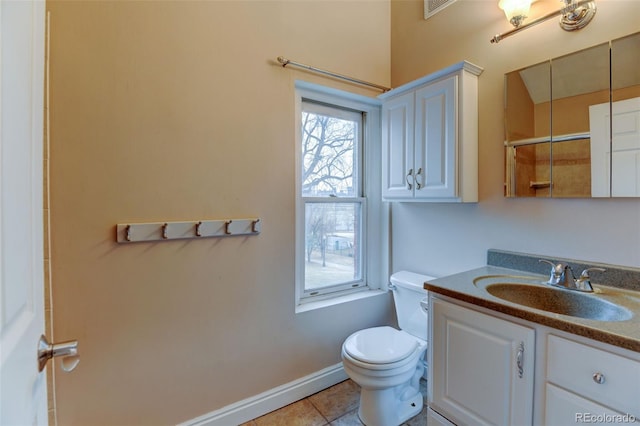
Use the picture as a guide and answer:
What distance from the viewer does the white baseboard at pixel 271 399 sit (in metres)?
1.57

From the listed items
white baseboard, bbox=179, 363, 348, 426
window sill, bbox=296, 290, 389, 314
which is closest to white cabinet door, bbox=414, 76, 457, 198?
window sill, bbox=296, 290, 389, 314

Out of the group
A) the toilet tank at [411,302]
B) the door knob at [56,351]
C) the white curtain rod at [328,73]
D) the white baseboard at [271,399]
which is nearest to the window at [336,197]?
the white curtain rod at [328,73]

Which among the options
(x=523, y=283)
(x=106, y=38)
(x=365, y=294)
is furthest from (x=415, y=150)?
(x=106, y=38)

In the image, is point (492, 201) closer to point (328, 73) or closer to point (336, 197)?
point (336, 197)

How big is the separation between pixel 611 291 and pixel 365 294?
1.32 m

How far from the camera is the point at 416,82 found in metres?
1.78

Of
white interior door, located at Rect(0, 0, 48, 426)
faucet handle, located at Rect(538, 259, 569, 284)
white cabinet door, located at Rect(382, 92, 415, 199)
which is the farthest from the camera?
white cabinet door, located at Rect(382, 92, 415, 199)

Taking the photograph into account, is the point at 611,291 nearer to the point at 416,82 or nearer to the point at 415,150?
the point at 415,150

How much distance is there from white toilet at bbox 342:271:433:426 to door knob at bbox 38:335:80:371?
3.95 feet

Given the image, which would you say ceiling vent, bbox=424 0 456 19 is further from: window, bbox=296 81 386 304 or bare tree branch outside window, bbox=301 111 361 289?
bare tree branch outside window, bbox=301 111 361 289

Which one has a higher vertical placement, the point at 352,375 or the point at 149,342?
the point at 149,342

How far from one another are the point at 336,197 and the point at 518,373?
4.58ft

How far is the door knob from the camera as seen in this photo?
1.90 ft

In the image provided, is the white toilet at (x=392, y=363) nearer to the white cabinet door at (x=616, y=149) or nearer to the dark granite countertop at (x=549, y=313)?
the dark granite countertop at (x=549, y=313)
